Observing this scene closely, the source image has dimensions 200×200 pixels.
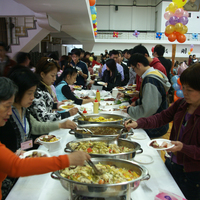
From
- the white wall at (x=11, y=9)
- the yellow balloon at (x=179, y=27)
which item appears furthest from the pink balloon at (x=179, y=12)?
the white wall at (x=11, y=9)

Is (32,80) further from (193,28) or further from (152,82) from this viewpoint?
(193,28)

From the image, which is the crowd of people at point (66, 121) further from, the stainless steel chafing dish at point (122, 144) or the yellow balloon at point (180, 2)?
the yellow balloon at point (180, 2)

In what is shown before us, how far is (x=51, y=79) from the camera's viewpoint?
2.11 metres

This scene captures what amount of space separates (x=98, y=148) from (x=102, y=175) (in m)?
0.31

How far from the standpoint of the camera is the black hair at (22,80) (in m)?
1.40

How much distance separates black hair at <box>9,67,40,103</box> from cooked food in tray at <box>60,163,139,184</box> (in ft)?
2.15

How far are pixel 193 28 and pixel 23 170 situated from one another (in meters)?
19.4

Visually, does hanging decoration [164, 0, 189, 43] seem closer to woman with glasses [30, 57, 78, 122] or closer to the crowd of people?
the crowd of people

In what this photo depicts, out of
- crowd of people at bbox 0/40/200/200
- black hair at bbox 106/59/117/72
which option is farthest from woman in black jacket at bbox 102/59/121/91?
crowd of people at bbox 0/40/200/200

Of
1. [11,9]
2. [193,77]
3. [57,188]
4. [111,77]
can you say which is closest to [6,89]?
[57,188]

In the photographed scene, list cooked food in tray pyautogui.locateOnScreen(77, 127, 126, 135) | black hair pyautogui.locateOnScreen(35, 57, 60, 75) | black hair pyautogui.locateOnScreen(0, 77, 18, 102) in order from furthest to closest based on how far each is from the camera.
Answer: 1. black hair pyautogui.locateOnScreen(35, 57, 60, 75)
2. cooked food in tray pyautogui.locateOnScreen(77, 127, 126, 135)
3. black hair pyautogui.locateOnScreen(0, 77, 18, 102)

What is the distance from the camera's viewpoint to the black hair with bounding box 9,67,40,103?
140 centimetres

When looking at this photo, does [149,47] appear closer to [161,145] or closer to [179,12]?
[179,12]

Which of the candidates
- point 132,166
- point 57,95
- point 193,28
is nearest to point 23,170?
point 132,166
